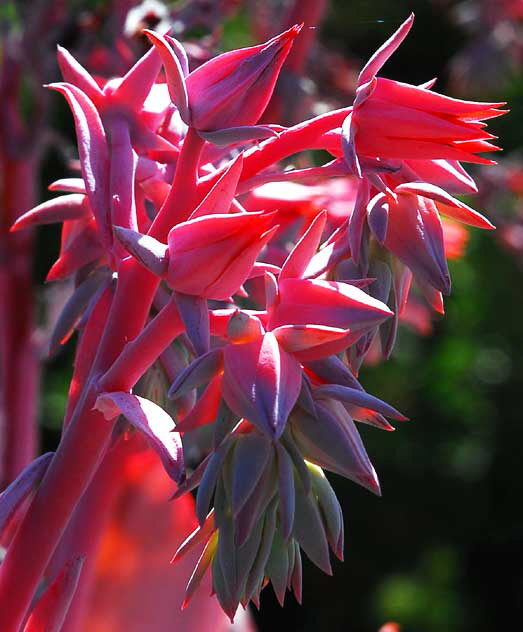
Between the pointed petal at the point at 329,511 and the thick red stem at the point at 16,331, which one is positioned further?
the thick red stem at the point at 16,331

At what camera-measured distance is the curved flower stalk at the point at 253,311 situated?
0.81 feet

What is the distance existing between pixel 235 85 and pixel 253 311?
0.06m

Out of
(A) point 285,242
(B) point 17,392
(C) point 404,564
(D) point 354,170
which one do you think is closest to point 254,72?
(D) point 354,170

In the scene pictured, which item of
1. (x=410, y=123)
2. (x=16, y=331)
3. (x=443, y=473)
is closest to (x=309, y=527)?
(x=410, y=123)

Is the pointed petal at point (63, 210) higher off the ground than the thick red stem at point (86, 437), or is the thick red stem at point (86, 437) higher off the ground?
the pointed petal at point (63, 210)

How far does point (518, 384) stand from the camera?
1931 mm

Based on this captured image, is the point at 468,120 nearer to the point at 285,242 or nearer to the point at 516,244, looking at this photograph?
the point at 285,242

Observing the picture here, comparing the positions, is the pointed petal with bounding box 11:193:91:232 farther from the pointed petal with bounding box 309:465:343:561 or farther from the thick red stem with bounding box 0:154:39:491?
the thick red stem with bounding box 0:154:39:491

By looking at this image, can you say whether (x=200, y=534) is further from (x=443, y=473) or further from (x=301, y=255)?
(x=443, y=473)

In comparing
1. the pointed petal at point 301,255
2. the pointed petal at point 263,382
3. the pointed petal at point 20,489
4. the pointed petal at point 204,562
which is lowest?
the pointed petal at point 204,562

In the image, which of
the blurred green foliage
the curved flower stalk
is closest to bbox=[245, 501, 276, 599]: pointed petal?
the curved flower stalk

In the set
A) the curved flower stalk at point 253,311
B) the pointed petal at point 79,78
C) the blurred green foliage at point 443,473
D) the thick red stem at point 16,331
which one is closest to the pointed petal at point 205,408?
the curved flower stalk at point 253,311

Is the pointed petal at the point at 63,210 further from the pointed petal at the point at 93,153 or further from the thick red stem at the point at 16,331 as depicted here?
the thick red stem at the point at 16,331

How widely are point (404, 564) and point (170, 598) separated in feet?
4.54
